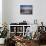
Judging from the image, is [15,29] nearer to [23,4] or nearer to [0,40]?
[23,4]

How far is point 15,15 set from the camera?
6.26m

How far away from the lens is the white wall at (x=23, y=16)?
6.23m

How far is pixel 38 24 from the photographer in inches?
245

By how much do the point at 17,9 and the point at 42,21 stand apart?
4.20 feet

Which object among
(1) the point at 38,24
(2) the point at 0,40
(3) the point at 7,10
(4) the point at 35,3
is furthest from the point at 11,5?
(2) the point at 0,40

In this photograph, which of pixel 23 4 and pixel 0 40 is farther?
pixel 23 4

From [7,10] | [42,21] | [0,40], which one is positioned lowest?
[0,40]

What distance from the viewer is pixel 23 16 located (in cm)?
627

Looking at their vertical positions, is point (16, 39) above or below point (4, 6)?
below

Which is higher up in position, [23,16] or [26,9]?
[26,9]

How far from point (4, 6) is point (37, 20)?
5.39 ft

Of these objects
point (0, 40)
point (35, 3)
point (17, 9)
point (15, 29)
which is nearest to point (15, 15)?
point (17, 9)

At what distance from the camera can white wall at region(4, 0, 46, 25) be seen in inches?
245

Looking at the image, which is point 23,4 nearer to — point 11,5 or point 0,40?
point 11,5
